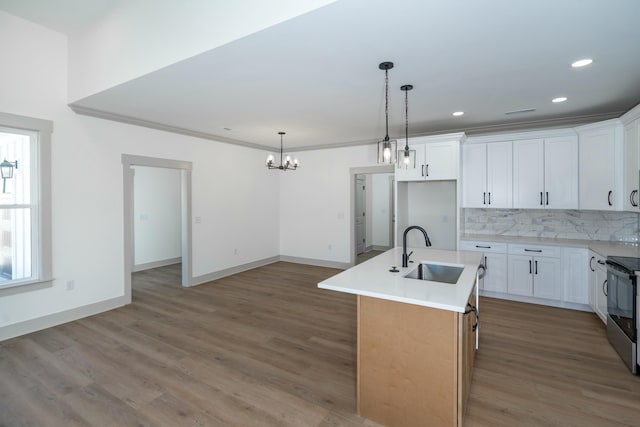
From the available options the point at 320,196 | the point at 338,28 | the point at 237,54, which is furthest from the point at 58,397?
the point at 320,196

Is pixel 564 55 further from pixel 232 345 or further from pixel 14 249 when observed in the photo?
pixel 14 249

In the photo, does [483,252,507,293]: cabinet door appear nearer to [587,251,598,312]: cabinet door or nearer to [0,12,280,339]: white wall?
[587,251,598,312]: cabinet door

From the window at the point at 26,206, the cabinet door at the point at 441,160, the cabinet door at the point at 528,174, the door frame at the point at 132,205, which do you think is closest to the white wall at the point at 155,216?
the door frame at the point at 132,205

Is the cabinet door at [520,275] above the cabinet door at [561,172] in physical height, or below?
below

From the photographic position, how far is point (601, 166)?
4.06 metres

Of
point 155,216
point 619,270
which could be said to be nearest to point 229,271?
point 155,216

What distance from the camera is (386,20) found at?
2053 millimetres

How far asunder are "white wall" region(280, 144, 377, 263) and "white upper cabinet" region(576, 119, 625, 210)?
321 centimetres

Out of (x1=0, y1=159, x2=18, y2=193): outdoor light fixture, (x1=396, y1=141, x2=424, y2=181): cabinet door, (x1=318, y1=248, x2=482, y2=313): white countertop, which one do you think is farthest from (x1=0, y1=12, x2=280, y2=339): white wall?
(x1=318, y1=248, x2=482, y2=313): white countertop

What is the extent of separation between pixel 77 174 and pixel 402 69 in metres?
4.02

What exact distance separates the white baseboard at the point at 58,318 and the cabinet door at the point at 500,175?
18.4 feet

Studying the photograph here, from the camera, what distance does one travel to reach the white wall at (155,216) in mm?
6750

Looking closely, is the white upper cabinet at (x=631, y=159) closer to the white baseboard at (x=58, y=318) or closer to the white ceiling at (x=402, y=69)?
the white ceiling at (x=402, y=69)

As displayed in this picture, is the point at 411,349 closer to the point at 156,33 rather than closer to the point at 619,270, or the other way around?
the point at 619,270
